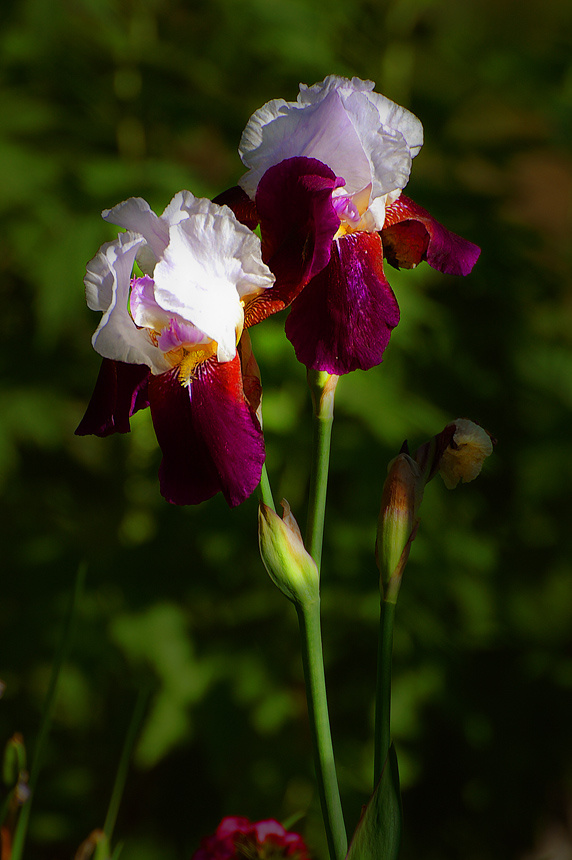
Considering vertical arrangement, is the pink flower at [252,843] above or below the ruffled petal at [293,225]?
below

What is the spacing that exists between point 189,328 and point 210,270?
0.02 meters

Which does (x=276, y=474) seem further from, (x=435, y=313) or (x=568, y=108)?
(x=568, y=108)

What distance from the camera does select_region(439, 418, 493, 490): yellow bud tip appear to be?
385 millimetres

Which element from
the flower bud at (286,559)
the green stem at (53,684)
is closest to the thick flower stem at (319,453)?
the flower bud at (286,559)

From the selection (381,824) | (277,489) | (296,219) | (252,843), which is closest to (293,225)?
(296,219)

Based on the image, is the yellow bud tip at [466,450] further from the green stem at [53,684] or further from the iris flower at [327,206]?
the green stem at [53,684]

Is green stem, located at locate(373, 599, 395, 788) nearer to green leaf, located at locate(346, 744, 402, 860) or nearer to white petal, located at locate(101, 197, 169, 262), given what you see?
green leaf, located at locate(346, 744, 402, 860)

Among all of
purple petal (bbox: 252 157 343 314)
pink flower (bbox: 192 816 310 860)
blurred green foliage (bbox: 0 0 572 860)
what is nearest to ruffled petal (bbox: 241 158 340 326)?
purple petal (bbox: 252 157 343 314)

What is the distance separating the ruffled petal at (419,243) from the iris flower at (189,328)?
0.09 meters

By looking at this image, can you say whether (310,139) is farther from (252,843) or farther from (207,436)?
(252,843)

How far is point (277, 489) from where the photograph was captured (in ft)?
2.99

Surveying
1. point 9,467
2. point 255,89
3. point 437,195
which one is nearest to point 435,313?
point 437,195

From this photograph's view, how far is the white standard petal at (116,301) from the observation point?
0.32 metres

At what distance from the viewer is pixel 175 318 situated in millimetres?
331
